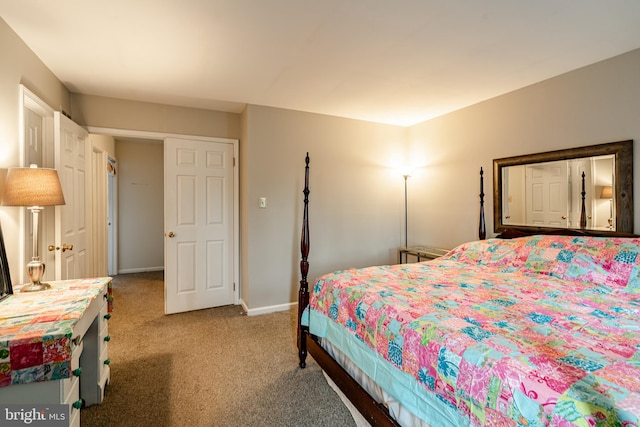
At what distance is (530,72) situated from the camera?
254 centimetres

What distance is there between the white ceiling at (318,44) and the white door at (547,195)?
2.61 ft

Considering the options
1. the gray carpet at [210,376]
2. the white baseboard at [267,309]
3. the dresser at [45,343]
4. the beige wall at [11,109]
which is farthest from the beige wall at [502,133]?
the beige wall at [11,109]

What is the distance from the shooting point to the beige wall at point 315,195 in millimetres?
3432

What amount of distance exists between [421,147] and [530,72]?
5.07 ft

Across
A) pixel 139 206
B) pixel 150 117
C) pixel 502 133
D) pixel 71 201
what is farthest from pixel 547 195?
pixel 139 206

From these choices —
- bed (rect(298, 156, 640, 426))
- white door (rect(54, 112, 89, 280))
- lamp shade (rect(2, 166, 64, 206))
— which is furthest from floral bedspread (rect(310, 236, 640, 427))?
white door (rect(54, 112, 89, 280))

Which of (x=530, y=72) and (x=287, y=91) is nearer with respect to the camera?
(x=530, y=72)

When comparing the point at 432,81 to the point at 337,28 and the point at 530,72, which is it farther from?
the point at 337,28

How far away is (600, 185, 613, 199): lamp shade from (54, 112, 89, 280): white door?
13.6 feet

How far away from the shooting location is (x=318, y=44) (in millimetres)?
2141

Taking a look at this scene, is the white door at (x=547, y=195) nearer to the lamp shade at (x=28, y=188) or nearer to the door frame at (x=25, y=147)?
the lamp shade at (x=28, y=188)

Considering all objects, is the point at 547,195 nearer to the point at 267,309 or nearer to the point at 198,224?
the point at 267,309

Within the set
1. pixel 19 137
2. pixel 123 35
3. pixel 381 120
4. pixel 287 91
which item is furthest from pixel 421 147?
pixel 19 137

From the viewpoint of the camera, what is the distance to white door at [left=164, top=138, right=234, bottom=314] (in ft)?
11.3
